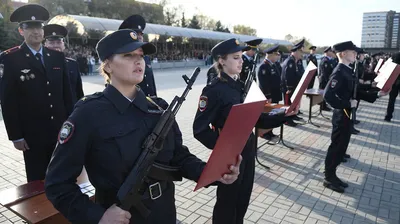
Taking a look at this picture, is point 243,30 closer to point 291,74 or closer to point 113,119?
point 291,74

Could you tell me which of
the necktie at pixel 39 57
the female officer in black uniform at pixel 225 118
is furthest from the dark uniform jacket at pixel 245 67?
the necktie at pixel 39 57

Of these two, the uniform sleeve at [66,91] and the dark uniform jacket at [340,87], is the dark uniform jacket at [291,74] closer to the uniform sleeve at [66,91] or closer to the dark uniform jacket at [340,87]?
the dark uniform jacket at [340,87]

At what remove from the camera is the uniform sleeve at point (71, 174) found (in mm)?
1440

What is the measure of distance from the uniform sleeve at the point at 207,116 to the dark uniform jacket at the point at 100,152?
3.76 feet

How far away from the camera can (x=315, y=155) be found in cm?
589

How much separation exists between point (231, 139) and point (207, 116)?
1.24 meters

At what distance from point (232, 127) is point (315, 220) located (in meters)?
2.67

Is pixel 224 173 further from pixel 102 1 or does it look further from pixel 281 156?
pixel 102 1

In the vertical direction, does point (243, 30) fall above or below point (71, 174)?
above

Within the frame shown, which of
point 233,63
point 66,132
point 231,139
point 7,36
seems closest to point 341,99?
point 233,63

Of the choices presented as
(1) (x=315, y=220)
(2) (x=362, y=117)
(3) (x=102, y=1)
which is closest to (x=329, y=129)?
(2) (x=362, y=117)

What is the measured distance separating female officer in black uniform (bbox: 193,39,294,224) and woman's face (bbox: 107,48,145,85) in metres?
1.30

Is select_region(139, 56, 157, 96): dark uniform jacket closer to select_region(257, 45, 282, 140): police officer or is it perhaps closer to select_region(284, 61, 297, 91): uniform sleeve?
select_region(257, 45, 282, 140): police officer

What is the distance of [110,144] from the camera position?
1.52 meters
